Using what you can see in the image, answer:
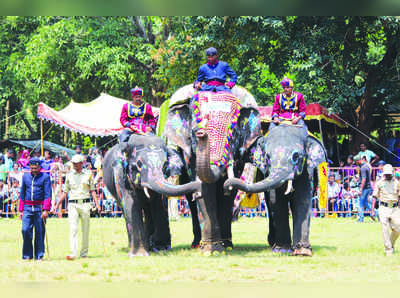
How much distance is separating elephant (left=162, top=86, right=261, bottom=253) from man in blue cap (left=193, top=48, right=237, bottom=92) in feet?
0.55

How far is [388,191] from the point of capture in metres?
11.4

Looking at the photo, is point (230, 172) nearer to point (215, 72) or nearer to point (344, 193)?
point (215, 72)

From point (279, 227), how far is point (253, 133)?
1794 mm

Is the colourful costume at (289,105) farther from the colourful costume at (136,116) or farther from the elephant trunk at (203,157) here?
the colourful costume at (136,116)

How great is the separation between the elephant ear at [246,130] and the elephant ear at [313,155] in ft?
3.41

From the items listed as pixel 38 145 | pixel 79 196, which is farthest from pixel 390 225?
pixel 38 145

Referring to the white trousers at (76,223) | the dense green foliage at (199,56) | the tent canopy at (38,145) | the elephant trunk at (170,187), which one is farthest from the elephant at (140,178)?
the tent canopy at (38,145)

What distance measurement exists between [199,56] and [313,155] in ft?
47.3

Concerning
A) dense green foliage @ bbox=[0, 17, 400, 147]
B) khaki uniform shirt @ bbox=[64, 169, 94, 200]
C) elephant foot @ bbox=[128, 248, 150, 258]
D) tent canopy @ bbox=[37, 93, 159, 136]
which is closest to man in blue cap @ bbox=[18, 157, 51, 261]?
khaki uniform shirt @ bbox=[64, 169, 94, 200]

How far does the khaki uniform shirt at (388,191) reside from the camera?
37.2 feet

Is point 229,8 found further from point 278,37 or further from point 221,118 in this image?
point 278,37

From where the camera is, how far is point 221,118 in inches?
436

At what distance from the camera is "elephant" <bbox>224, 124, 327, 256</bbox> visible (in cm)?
1048

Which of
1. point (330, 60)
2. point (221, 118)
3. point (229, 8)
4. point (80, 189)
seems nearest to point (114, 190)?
point (80, 189)
